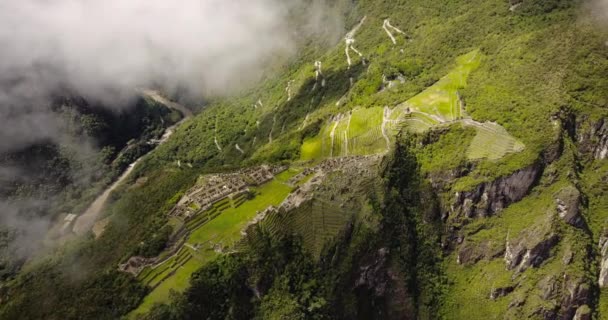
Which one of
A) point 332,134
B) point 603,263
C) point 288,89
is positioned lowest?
point 603,263

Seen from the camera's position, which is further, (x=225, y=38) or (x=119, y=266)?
(x=225, y=38)

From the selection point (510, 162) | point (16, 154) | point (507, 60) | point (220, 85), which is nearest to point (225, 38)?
point (220, 85)

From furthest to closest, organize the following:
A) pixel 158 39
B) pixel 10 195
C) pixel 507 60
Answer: pixel 158 39, pixel 10 195, pixel 507 60

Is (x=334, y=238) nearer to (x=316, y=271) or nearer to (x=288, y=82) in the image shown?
(x=316, y=271)

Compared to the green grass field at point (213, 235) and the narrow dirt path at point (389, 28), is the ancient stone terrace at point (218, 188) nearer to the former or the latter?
the green grass field at point (213, 235)

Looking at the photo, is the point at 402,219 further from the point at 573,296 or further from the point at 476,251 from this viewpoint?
the point at 573,296

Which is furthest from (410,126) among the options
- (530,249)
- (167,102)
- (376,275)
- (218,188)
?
(167,102)

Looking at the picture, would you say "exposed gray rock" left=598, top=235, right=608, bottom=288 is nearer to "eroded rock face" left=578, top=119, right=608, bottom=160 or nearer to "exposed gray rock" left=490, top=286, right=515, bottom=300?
"exposed gray rock" left=490, top=286, right=515, bottom=300

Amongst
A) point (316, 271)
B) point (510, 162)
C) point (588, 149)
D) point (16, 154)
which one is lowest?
point (588, 149)
